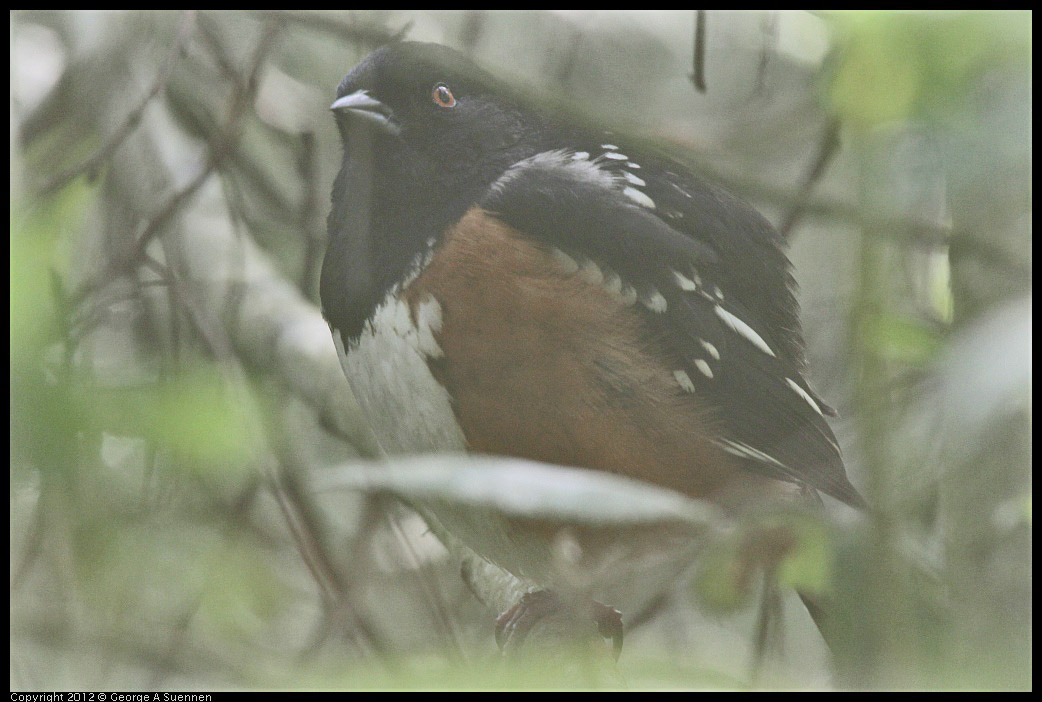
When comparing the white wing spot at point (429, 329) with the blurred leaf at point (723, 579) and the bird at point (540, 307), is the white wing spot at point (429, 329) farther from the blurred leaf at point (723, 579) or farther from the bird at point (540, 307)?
the blurred leaf at point (723, 579)

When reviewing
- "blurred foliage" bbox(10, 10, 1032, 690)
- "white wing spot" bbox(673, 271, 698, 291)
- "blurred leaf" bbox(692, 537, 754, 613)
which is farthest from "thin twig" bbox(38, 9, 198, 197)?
"blurred leaf" bbox(692, 537, 754, 613)

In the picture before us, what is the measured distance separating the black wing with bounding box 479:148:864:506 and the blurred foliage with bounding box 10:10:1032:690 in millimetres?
93

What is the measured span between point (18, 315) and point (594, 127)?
39.0 inches

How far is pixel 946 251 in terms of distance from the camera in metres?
1.23

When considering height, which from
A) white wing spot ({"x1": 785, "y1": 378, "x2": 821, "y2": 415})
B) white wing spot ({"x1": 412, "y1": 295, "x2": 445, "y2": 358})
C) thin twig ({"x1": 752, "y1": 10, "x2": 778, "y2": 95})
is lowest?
white wing spot ({"x1": 785, "y1": 378, "x2": 821, "y2": 415})

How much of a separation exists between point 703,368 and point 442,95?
633 millimetres

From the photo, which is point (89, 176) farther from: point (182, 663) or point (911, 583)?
point (911, 583)

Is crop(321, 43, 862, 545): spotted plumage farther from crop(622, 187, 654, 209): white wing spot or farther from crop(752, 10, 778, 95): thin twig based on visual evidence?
crop(752, 10, 778, 95): thin twig

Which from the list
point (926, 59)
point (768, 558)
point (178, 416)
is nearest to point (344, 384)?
point (178, 416)

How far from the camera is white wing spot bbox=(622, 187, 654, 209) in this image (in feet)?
5.71

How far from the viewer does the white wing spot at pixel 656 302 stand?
1.72 m

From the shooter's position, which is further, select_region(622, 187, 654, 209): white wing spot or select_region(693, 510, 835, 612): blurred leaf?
select_region(622, 187, 654, 209): white wing spot

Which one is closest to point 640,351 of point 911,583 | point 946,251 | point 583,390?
point 583,390

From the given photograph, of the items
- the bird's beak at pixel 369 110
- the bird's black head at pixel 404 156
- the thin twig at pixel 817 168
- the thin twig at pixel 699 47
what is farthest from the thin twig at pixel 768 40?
the bird's beak at pixel 369 110
